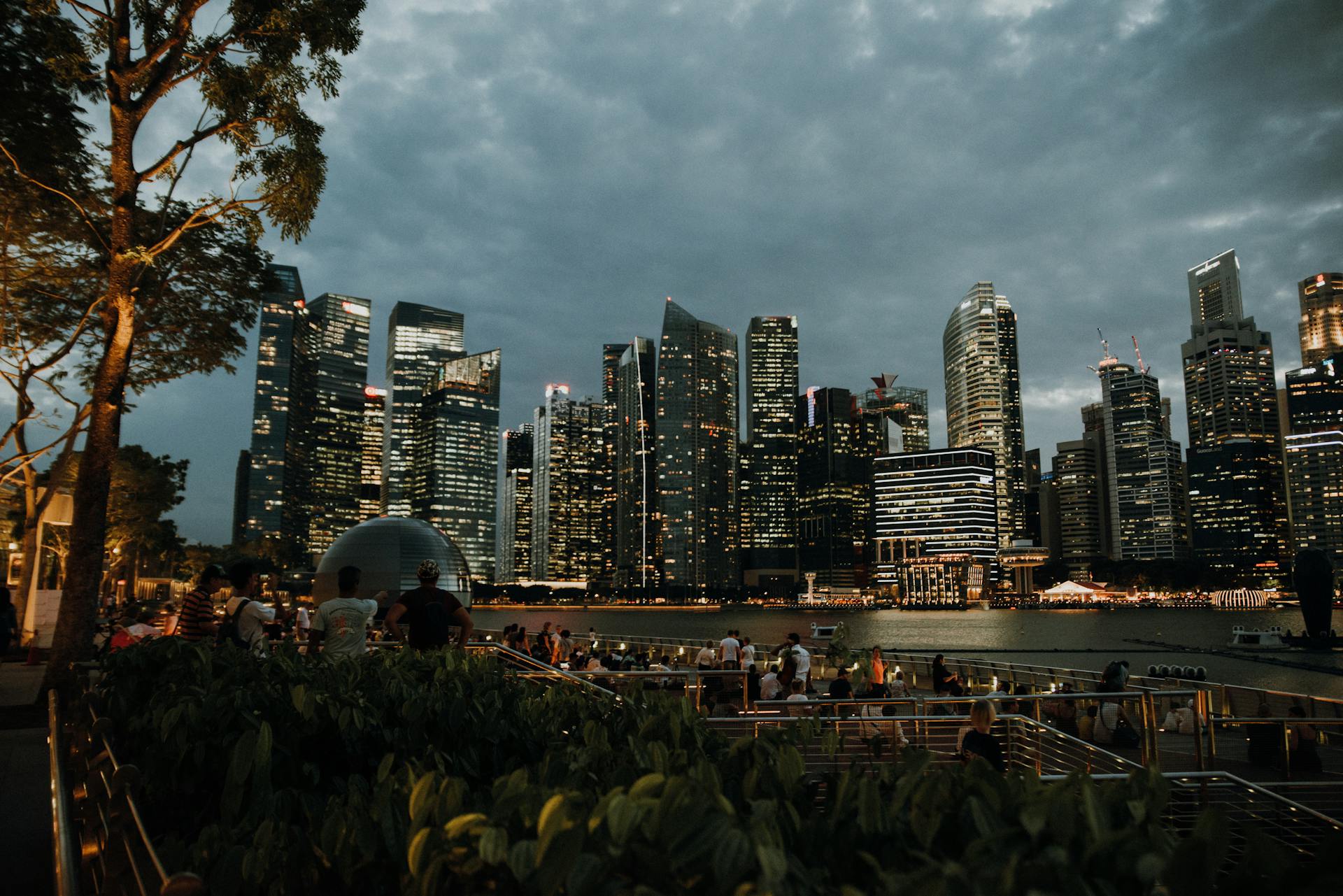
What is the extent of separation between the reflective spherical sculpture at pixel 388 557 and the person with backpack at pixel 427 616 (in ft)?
122

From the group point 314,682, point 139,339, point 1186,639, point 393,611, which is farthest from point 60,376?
point 1186,639

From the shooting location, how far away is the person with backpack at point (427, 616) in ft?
27.3

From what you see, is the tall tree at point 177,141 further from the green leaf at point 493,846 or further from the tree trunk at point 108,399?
the green leaf at point 493,846

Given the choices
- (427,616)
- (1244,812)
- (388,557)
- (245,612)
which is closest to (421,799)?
(1244,812)

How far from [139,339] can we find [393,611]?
16.0m

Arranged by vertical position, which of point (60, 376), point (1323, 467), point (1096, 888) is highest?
point (1323, 467)

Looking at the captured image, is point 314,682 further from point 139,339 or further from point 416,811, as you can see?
point 139,339

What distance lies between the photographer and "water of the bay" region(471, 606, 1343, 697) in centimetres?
5747

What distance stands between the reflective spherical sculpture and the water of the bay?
9768 millimetres

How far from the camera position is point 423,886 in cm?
179

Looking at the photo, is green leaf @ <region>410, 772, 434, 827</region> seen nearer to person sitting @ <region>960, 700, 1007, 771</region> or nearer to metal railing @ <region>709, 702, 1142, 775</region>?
metal railing @ <region>709, 702, 1142, 775</region>

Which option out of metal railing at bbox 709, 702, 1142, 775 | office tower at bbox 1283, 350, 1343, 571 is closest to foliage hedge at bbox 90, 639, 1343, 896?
metal railing at bbox 709, 702, 1142, 775

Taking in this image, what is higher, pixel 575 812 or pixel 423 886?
pixel 575 812

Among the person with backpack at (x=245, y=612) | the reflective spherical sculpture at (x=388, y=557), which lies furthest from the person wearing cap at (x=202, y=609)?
the reflective spherical sculpture at (x=388, y=557)
